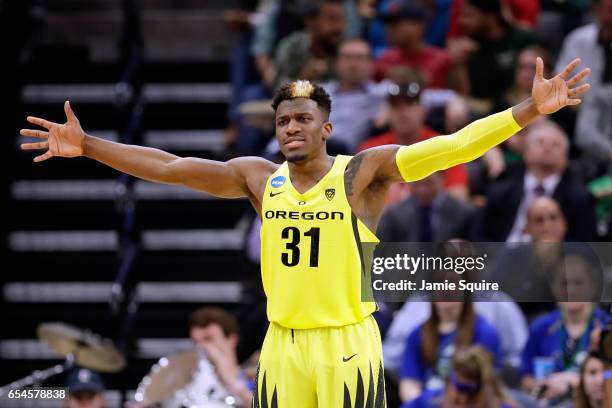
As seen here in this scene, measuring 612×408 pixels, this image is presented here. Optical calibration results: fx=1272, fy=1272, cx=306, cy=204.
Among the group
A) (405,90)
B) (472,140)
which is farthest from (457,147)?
(405,90)

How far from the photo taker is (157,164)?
21.6ft

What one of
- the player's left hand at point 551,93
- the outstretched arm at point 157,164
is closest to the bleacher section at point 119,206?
the outstretched arm at point 157,164

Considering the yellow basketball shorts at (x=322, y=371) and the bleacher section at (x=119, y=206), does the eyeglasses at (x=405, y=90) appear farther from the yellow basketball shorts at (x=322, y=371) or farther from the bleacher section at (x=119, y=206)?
the yellow basketball shorts at (x=322, y=371)

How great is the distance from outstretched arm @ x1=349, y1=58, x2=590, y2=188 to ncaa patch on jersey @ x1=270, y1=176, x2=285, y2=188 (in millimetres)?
403

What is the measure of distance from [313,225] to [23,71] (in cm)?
758

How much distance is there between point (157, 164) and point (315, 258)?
102 centimetres

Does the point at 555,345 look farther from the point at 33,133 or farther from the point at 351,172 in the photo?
the point at 33,133

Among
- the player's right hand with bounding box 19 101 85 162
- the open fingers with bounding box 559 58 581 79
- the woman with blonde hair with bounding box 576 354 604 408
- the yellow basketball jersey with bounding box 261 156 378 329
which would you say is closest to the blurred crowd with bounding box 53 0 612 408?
the woman with blonde hair with bounding box 576 354 604 408

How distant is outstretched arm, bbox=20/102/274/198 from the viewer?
6512mm

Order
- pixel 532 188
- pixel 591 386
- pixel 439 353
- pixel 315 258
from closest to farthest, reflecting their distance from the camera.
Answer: pixel 315 258, pixel 591 386, pixel 439 353, pixel 532 188

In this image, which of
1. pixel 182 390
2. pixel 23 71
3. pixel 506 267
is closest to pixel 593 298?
pixel 506 267

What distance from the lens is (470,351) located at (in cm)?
851

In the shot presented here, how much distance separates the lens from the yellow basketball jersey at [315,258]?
20.2ft

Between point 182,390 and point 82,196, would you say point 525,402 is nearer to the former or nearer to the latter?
point 182,390
